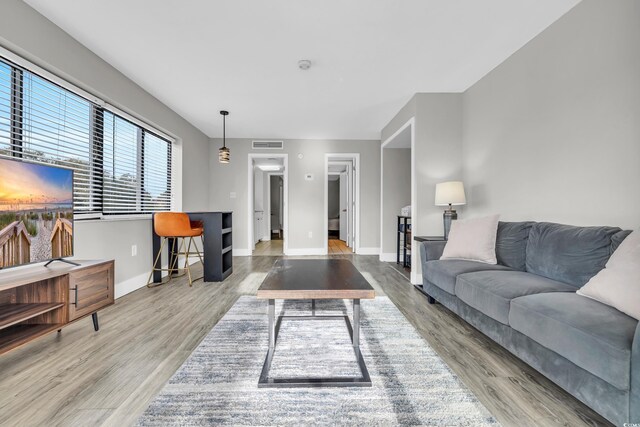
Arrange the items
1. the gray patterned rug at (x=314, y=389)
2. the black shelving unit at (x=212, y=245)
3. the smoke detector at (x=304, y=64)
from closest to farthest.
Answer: the gray patterned rug at (x=314, y=389), the smoke detector at (x=304, y=64), the black shelving unit at (x=212, y=245)

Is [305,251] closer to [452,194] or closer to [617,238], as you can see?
[452,194]

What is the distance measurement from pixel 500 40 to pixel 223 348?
344 centimetres

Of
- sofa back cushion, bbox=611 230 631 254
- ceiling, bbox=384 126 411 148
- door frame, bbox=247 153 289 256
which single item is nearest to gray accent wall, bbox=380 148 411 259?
ceiling, bbox=384 126 411 148

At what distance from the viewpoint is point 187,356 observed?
1.72 metres

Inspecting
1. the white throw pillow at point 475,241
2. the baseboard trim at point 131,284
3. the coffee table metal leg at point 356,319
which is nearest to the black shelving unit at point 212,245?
the baseboard trim at point 131,284

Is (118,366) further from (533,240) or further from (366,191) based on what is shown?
(366,191)

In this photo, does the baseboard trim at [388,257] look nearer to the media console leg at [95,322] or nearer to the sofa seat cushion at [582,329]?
the sofa seat cushion at [582,329]

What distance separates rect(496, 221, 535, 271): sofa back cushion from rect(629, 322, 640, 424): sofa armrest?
4.27 feet

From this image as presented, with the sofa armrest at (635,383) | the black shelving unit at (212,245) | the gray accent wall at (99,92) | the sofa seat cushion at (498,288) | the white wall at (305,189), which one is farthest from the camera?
the white wall at (305,189)

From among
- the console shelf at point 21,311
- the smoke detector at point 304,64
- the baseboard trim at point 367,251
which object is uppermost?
the smoke detector at point 304,64

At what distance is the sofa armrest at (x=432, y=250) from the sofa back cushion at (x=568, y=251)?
71 centimetres

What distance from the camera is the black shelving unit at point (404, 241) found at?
4245 mm

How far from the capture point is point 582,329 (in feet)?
3.83

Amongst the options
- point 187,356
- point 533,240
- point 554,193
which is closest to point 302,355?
point 187,356
